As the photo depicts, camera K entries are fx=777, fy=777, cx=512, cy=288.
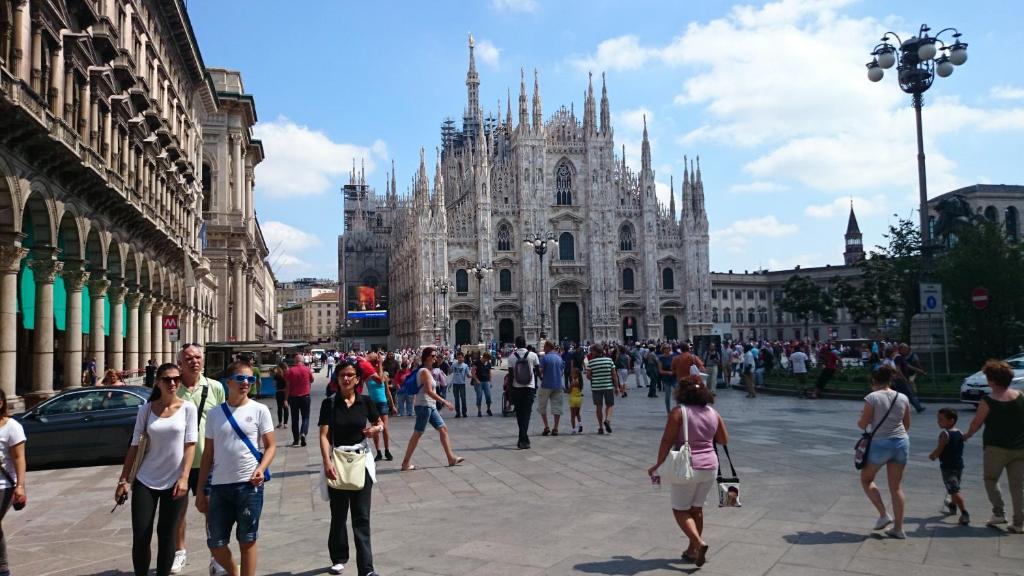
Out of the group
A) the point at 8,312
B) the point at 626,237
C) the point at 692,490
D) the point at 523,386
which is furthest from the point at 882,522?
the point at 626,237

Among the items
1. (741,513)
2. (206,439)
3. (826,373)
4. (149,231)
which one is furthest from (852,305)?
(206,439)

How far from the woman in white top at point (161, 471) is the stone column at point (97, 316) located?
1724cm

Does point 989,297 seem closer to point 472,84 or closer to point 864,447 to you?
point 864,447

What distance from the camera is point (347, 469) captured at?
17.9 ft

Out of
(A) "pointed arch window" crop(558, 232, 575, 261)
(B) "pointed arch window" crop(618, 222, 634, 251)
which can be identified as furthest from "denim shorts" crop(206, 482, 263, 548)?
(B) "pointed arch window" crop(618, 222, 634, 251)

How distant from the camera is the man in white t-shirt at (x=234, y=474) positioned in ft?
16.2

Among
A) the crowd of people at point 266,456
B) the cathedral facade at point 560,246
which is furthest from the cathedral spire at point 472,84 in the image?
the crowd of people at point 266,456

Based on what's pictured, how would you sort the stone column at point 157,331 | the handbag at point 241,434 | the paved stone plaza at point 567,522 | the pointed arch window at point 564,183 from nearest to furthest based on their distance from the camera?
the handbag at point 241,434
the paved stone plaza at point 567,522
the stone column at point 157,331
the pointed arch window at point 564,183

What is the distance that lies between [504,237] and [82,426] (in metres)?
54.9

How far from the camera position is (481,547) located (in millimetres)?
6148

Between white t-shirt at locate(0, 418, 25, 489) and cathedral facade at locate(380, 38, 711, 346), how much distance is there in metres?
56.5

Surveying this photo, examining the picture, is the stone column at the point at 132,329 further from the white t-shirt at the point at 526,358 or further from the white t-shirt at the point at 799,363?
the white t-shirt at the point at 799,363

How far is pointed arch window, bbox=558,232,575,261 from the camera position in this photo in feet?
221

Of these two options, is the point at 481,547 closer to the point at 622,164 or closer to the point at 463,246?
the point at 463,246
